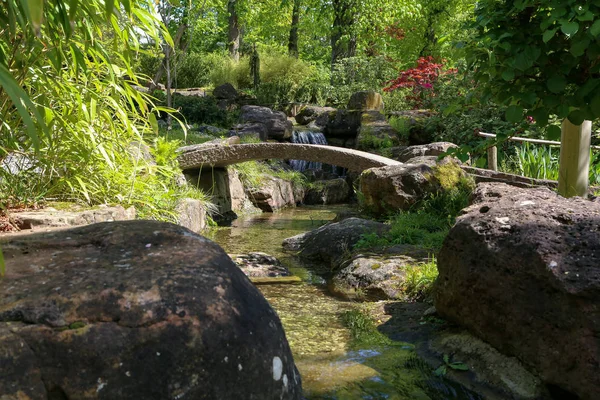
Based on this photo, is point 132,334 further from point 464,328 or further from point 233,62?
point 233,62

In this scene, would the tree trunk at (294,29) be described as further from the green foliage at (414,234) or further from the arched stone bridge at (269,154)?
the green foliage at (414,234)

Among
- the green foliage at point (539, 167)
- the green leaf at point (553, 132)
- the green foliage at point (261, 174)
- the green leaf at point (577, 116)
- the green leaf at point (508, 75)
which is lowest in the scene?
the green foliage at point (261, 174)

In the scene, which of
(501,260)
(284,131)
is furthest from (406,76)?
(501,260)

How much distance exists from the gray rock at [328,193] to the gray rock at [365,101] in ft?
11.3

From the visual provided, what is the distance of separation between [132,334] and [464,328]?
8.40ft

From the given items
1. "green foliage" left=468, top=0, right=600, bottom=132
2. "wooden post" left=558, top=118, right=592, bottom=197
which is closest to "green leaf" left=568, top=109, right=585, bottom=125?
"green foliage" left=468, top=0, right=600, bottom=132

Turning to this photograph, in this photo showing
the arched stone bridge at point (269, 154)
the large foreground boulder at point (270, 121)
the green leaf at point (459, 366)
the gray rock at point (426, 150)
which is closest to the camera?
the green leaf at point (459, 366)

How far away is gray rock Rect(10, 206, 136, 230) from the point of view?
132 inches

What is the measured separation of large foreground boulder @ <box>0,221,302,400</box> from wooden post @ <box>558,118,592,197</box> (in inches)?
151

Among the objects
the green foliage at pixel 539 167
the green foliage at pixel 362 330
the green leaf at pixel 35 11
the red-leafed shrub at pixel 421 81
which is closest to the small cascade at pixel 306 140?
the red-leafed shrub at pixel 421 81

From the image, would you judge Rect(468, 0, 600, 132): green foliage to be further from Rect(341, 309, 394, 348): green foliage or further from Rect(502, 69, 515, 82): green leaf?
Rect(341, 309, 394, 348): green foliage

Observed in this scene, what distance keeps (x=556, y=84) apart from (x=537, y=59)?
0.21 m

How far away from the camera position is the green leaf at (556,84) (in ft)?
9.04

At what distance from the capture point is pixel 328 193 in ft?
45.7
